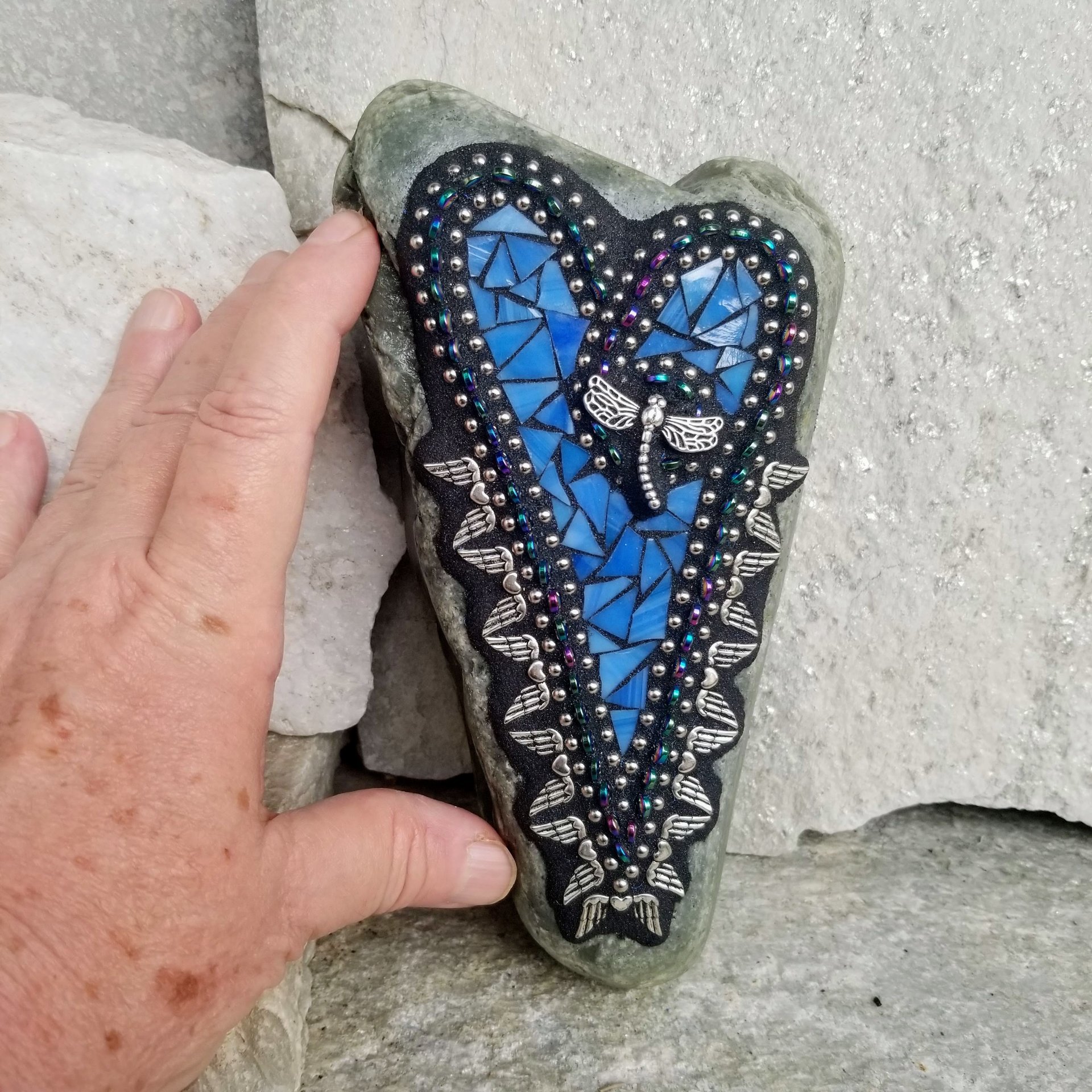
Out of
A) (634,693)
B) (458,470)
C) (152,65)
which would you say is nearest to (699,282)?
(458,470)

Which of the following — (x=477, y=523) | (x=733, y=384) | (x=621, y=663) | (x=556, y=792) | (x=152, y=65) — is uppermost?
(x=152, y=65)

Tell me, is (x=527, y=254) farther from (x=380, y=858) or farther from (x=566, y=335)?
(x=380, y=858)

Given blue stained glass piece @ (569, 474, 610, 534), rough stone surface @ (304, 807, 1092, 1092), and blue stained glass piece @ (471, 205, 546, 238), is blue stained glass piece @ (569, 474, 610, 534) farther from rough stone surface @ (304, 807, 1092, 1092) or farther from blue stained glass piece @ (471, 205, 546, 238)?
rough stone surface @ (304, 807, 1092, 1092)

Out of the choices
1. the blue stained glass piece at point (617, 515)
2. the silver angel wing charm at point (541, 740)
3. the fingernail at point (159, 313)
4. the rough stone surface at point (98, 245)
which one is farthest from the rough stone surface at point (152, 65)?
the silver angel wing charm at point (541, 740)

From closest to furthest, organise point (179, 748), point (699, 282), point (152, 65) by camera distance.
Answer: point (179, 748)
point (699, 282)
point (152, 65)

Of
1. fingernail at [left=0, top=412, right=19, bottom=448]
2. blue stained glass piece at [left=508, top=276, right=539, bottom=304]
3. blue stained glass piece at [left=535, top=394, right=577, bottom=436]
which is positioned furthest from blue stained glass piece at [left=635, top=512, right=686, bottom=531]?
fingernail at [left=0, top=412, right=19, bottom=448]

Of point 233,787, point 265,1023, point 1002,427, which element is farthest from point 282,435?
point 1002,427
